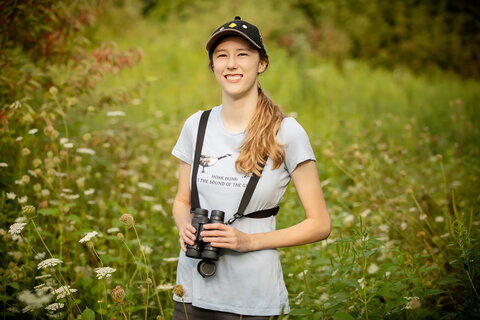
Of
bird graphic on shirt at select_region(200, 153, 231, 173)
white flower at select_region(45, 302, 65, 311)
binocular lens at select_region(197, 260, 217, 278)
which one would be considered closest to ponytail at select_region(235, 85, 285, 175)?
bird graphic on shirt at select_region(200, 153, 231, 173)

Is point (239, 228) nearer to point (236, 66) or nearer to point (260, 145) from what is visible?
point (260, 145)

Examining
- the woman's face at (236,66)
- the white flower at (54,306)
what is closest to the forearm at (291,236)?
the woman's face at (236,66)

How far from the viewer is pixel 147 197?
13.4 ft

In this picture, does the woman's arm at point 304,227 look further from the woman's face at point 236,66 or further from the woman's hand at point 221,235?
the woman's face at point 236,66

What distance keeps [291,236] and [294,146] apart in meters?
0.38

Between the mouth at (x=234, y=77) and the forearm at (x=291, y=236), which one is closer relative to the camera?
the forearm at (x=291, y=236)

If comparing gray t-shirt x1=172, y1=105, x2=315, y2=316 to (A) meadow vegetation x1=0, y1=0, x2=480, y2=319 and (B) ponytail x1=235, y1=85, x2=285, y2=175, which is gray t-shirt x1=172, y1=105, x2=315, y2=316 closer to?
(B) ponytail x1=235, y1=85, x2=285, y2=175

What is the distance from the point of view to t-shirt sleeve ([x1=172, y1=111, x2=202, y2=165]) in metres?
2.43

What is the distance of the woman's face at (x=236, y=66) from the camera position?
2.26 metres

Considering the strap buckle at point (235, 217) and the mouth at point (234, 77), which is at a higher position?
the mouth at point (234, 77)

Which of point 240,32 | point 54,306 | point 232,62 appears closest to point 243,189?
point 232,62

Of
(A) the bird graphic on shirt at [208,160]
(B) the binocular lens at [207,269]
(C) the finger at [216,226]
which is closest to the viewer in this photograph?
(C) the finger at [216,226]

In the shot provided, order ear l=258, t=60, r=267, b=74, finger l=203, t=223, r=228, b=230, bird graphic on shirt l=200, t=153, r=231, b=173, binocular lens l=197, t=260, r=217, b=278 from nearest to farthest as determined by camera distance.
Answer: finger l=203, t=223, r=228, b=230
binocular lens l=197, t=260, r=217, b=278
bird graphic on shirt l=200, t=153, r=231, b=173
ear l=258, t=60, r=267, b=74

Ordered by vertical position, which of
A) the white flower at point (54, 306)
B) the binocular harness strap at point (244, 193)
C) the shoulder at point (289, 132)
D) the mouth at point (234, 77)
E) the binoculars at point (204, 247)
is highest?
the mouth at point (234, 77)
